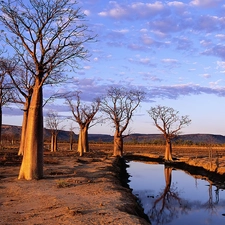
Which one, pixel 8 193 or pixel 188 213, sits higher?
pixel 8 193

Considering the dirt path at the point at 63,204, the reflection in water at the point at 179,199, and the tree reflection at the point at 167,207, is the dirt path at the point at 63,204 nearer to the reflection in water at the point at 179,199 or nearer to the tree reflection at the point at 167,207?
the tree reflection at the point at 167,207

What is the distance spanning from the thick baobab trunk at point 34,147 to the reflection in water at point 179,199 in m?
3.89

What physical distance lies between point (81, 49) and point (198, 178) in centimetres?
1125

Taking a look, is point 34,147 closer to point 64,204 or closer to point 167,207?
point 64,204

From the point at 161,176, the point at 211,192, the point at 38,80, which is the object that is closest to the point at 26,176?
the point at 38,80

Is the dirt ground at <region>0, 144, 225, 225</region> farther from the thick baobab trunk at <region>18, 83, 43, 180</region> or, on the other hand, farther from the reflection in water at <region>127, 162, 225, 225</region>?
the reflection in water at <region>127, 162, 225, 225</region>

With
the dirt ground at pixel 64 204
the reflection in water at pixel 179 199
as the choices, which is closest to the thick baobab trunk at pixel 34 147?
the dirt ground at pixel 64 204

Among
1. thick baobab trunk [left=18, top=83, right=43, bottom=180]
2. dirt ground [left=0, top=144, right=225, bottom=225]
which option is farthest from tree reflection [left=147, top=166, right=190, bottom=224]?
thick baobab trunk [left=18, top=83, right=43, bottom=180]

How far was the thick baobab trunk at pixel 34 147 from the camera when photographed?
11828 millimetres

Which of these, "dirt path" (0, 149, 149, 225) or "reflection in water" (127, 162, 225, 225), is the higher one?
"dirt path" (0, 149, 149, 225)

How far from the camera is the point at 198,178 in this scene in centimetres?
2048

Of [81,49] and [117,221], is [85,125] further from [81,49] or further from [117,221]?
[117,221]

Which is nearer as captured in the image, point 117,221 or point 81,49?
point 117,221

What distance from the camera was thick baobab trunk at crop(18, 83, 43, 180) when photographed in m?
11.8
